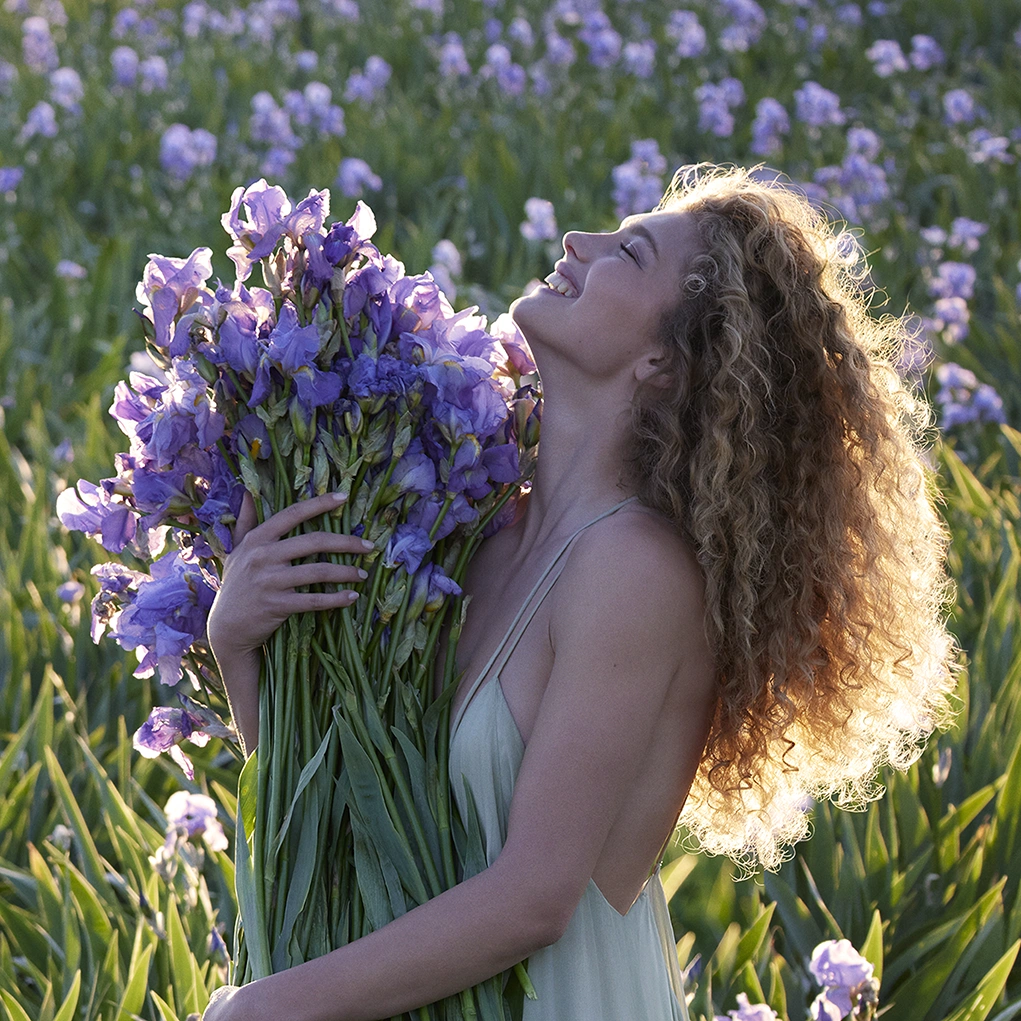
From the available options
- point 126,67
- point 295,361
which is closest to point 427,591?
point 295,361

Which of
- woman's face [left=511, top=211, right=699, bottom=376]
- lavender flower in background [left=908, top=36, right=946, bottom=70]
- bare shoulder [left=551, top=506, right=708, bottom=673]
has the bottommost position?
bare shoulder [left=551, top=506, right=708, bottom=673]

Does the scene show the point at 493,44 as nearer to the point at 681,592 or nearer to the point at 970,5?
the point at 970,5

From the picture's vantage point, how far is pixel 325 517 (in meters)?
1.26

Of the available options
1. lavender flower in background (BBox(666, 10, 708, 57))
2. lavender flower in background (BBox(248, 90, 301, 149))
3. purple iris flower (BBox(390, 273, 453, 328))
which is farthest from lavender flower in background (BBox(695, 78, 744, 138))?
purple iris flower (BBox(390, 273, 453, 328))

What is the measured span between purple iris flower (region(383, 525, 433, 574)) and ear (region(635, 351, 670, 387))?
0.96ft

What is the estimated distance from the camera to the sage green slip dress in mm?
1249

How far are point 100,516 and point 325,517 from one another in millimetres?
250

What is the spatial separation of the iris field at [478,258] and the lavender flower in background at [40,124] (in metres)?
0.03

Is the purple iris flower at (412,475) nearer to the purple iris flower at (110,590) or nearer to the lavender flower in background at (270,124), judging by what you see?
the purple iris flower at (110,590)

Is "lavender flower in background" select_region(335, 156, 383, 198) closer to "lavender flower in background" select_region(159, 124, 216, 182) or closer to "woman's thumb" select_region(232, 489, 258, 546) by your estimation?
"lavender flower in background" select_region(159, 124, 216, 182)

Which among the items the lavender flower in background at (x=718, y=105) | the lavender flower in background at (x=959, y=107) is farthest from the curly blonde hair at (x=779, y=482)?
the lavender flower in background at (x=959, y=107)

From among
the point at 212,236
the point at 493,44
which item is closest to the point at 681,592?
the point at 212,236

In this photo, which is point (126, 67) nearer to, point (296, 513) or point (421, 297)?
point (421, 297)

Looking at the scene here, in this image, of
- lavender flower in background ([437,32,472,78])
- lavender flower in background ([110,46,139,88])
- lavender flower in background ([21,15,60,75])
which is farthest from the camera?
lavender flower in background ([21,15,60,75])
